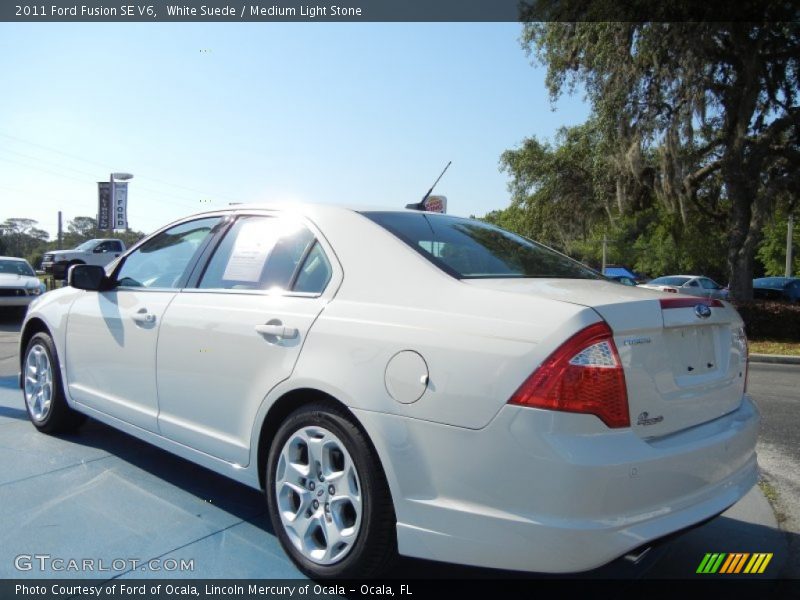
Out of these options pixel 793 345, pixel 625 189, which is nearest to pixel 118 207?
pixel 625 189

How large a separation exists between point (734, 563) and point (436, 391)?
1.86m

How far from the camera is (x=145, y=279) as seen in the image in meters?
4.00

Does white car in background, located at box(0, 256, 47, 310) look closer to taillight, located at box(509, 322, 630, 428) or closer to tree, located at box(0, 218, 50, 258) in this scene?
taillight, located at box(509, 322, 630, 428)

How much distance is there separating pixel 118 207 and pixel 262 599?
28.3m

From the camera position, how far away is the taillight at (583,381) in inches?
83.7

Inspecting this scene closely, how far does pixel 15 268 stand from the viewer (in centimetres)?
1505

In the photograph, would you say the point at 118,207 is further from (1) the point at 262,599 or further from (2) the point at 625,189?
(1) the point at 262,599

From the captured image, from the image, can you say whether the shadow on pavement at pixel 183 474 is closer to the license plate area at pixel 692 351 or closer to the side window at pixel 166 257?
the side window at pixel 166 257

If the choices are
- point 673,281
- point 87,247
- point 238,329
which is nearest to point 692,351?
point 238,329

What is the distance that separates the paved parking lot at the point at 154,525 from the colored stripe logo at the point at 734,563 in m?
0.04

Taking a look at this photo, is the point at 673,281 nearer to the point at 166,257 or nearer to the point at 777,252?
the point at 166,257

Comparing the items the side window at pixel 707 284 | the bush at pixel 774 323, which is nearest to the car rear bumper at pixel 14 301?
the bush at pixel 774 323

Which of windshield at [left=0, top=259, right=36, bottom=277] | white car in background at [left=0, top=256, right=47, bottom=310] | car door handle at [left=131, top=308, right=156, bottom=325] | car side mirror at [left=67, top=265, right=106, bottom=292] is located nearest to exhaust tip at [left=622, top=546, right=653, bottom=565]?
car door handle at [left=131, top=308, right=156, bottom=325]
